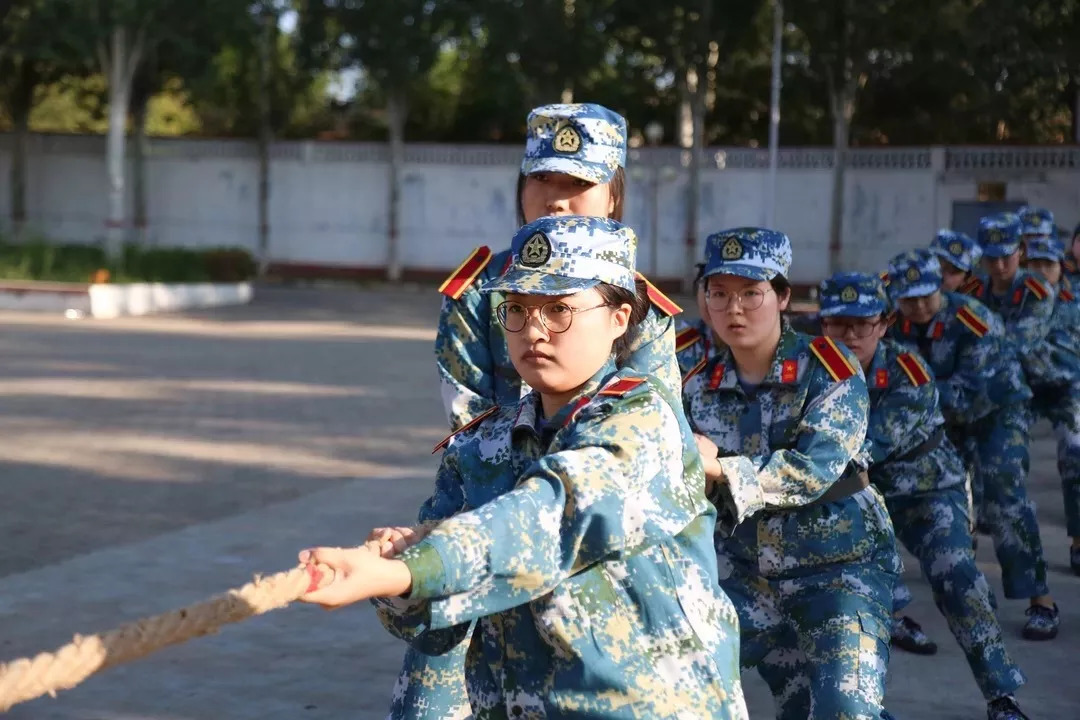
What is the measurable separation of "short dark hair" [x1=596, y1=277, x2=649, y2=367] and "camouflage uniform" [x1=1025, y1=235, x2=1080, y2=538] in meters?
5.88

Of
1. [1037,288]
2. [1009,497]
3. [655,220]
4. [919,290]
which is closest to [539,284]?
[919,290]

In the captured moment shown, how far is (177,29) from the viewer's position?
27.4m

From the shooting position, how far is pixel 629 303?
2906mm

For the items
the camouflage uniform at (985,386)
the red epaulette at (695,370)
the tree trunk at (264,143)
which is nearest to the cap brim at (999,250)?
the camouflage uniform at (985,386)

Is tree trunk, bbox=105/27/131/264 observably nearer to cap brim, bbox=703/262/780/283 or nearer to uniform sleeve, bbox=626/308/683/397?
cap brim, bbox=703/262/780/283

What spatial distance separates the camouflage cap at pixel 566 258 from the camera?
276 centimetres

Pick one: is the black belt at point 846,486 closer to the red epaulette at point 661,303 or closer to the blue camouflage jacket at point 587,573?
the red epaulette at point 661,303

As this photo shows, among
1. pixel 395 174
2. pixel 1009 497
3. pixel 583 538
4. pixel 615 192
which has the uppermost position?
pixel 395 174

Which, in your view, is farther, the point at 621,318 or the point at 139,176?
the point at 139,176

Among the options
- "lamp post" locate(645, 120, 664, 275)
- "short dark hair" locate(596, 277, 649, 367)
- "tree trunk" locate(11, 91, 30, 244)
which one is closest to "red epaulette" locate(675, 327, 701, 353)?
"short dark hair" locate(596, 277, 649, 367)

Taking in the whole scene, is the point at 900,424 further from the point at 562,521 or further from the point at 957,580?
the point at 562,521

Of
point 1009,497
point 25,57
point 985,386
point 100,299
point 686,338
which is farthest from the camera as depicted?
point 25,57

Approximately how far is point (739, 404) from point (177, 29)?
24.5 meters

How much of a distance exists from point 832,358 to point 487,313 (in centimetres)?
106
